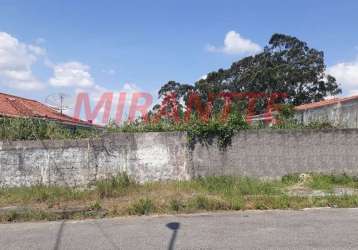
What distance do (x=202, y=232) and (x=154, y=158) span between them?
452cm

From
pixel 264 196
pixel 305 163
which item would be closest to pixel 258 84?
pixel 305 163

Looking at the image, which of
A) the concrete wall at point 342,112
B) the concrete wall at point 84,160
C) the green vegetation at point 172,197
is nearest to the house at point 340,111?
the concrete wall at point 342,112

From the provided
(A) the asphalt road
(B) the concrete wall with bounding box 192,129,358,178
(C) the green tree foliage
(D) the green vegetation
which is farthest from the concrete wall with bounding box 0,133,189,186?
(C) the green tree foliage

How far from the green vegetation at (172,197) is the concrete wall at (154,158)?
329mm

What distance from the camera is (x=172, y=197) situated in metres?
8.98

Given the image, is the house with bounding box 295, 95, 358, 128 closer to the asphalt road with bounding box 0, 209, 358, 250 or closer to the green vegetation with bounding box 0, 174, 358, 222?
the green vegetation with bounding box 0, 174, 358, 222

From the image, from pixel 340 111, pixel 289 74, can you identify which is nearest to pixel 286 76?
pixel 289 74

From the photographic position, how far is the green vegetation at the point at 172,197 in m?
8.20

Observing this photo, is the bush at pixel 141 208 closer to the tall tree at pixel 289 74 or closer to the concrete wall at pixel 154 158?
the concrete wall at pixel 154 158

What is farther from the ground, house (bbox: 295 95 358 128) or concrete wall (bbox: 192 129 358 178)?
house (bbox: 295 95 358 128)

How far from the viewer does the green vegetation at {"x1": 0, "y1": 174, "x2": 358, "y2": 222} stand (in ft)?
26.9

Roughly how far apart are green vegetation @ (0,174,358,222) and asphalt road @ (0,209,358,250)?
452mm

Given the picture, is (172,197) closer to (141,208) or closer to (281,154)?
(141,208)

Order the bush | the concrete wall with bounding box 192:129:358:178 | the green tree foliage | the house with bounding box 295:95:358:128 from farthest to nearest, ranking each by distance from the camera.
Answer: the green tree foliage < the house with bounding box 295:95:358:128 < the concrete wall with bounding box 192:129:358:178 < the bush
